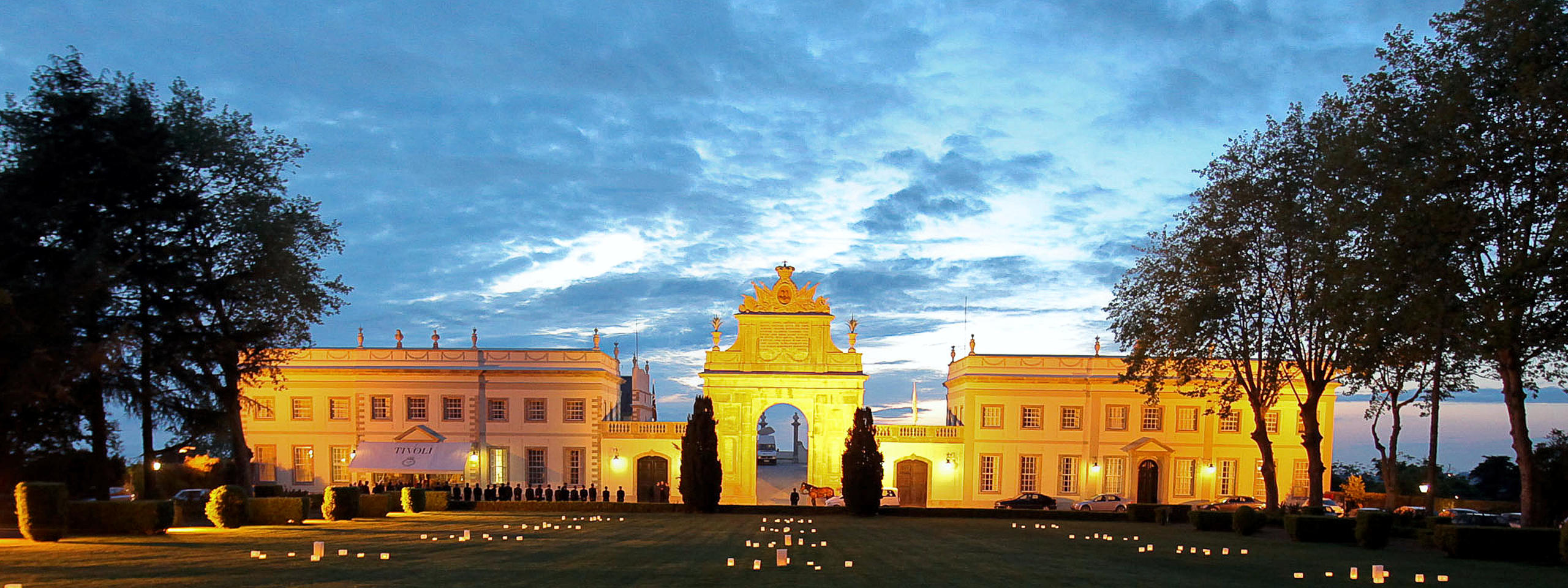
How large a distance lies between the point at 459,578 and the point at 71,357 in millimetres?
16080

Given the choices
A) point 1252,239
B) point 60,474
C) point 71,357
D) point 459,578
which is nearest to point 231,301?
point 71,357

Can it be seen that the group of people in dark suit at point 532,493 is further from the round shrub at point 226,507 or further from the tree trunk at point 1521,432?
the tree trunk at point 1521,432

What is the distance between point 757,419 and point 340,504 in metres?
24.2

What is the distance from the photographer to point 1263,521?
33.1 metres

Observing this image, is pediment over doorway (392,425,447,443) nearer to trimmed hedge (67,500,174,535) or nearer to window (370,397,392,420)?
window (370,397,392,420)

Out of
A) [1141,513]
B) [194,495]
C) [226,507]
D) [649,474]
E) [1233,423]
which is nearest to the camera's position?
[226,507]

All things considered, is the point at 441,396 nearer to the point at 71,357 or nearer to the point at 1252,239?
the point at 71,357

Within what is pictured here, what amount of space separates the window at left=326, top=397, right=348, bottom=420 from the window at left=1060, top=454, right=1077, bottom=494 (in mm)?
33003

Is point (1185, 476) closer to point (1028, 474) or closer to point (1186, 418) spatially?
point (1186, 418)

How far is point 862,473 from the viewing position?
4425cm

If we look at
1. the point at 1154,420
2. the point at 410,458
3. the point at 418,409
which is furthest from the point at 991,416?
the point at 418,409

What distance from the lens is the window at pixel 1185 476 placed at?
5259 centimetres

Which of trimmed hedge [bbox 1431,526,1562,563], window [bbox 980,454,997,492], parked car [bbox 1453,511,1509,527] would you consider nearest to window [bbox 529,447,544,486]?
window [bbox 980,454,997,492]

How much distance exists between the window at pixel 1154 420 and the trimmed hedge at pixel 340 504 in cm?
3477
